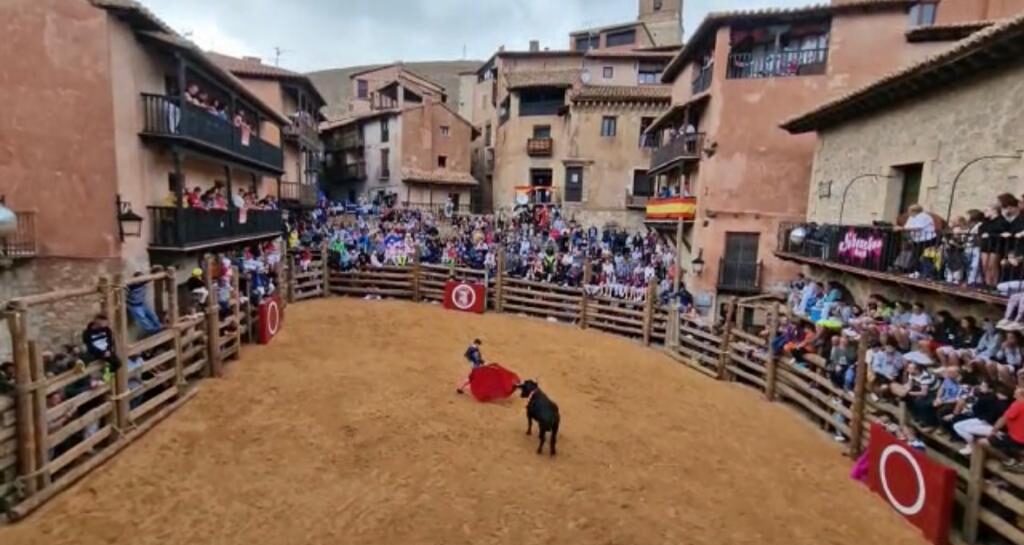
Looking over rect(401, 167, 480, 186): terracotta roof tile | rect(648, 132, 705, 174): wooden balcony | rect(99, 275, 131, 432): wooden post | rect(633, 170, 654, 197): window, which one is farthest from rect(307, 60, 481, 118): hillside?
rect(99, 275, 131, 432): wooden post

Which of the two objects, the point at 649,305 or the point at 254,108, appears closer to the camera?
the point at 649,305

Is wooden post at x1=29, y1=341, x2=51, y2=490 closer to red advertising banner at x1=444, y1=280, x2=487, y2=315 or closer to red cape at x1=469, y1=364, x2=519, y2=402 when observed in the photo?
red cape at x1=469, y1=364, x2=519, y2=402

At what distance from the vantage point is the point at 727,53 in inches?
829

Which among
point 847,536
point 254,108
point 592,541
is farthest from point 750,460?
point 254,108

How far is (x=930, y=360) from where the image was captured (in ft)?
31.0

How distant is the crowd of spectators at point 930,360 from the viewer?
25.4 feet

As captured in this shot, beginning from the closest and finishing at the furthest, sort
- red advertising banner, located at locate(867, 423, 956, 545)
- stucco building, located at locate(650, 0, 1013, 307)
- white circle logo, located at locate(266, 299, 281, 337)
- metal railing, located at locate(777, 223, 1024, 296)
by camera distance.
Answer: red advertising banner, located at locate(867, 423, 956, 545), metal railing, located at locate(777, 223, 1024, 296), white circle logo, located at locate(266, 299, 281, 337), stucco building, located at locate(650, 0, 1013, 307)

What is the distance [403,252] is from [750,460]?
17250 mm

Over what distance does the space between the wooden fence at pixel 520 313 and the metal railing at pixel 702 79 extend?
9.36 meters

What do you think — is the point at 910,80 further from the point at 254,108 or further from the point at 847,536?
the point at 254,108

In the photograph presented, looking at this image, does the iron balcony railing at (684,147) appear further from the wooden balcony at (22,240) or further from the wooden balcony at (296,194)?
the wooden balcony at (22,240)

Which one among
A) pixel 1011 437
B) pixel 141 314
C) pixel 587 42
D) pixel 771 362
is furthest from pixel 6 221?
pixel 587 42

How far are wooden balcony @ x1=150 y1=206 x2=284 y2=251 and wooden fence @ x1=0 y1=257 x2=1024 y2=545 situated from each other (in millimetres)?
2017

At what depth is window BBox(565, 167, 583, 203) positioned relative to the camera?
3812cm
